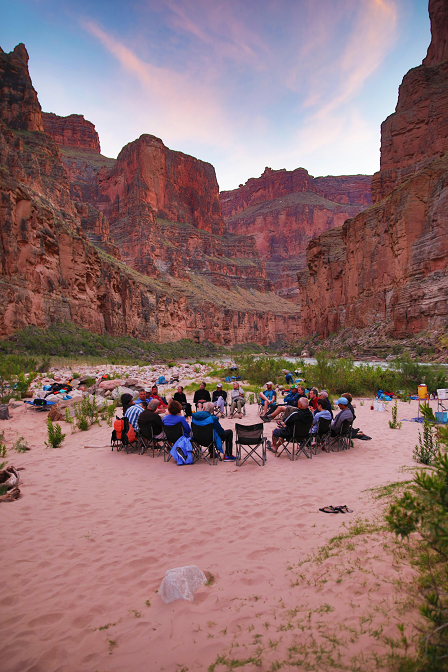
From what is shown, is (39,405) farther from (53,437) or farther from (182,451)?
(182,451)

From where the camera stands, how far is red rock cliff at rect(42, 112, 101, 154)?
375 feet

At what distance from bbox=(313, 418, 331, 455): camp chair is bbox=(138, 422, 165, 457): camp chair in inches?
124

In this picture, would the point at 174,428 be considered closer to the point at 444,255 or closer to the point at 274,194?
the point at 444,255

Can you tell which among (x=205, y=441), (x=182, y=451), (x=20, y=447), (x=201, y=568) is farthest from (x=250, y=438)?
(x=20, y=447)

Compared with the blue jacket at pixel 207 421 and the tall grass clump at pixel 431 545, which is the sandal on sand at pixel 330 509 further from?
the blue jacket at pixel 207 421

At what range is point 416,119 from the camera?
113ft

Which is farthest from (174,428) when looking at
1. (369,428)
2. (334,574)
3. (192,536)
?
(369,428)

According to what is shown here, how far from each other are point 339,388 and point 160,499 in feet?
37.3

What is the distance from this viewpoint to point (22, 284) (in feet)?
83.6

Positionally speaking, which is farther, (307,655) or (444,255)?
(444,255)

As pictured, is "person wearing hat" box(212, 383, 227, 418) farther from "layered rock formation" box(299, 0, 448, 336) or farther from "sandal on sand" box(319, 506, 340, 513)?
"layered rock formation" box(299, 0, 448, 336)

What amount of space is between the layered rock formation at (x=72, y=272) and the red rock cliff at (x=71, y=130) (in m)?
23.7

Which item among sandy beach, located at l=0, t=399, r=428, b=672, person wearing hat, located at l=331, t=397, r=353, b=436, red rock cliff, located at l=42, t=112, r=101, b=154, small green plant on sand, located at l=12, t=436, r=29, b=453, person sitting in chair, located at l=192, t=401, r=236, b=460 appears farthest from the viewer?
red rock cliff, located at l=42, t=112, r=101, b=154

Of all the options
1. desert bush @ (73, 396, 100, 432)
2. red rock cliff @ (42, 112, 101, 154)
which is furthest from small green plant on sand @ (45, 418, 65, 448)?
red rock cliff @ (42, 112, 101, 154)
